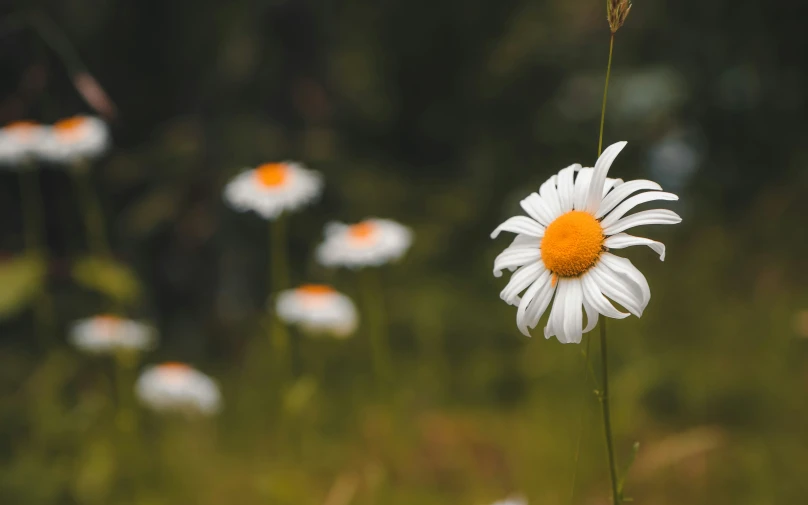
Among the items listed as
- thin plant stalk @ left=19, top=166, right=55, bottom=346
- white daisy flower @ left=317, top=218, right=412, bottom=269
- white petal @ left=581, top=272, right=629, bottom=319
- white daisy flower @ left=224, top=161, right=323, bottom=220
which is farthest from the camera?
thin plant stalk @ left=19, top=166, right=55, bottom=346

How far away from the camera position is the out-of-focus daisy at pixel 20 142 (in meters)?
1.57

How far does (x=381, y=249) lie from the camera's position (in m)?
1.45

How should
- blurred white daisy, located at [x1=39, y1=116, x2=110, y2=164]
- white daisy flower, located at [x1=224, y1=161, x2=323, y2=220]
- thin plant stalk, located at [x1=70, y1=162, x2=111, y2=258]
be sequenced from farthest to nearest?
thin plant stalk, located at [x1=70, y1=162, x2=111, y2=258], blurred white daisy, located at [x1=39, y1=116, x2=110, y2=164], white daisy flower, located at [x1=224, y1=161, x2=323, y2=220]

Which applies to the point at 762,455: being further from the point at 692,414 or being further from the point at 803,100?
the point at 803,100

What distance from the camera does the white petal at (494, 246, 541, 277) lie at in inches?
24.3

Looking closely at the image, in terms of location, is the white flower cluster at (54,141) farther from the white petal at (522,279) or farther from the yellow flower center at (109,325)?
the white petal at (522,279)

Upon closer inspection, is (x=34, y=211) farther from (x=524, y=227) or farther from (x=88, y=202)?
(x=524, y=227)

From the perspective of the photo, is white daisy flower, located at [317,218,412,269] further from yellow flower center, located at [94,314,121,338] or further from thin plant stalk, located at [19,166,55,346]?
thin plant stalk, located at [19,166,55,346]

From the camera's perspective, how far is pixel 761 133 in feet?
8.14

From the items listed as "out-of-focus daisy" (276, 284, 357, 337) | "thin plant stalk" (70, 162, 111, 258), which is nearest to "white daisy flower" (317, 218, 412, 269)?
"out-of-focus daisy" (276, 284, 357, 337)

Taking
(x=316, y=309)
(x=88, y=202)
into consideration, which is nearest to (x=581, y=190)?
(x=316, y=309)

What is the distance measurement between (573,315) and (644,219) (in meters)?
0.10

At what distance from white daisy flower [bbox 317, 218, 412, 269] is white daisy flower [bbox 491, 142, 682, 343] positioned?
80 cm

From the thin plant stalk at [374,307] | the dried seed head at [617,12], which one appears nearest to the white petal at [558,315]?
the dried seed head at [617,12]
